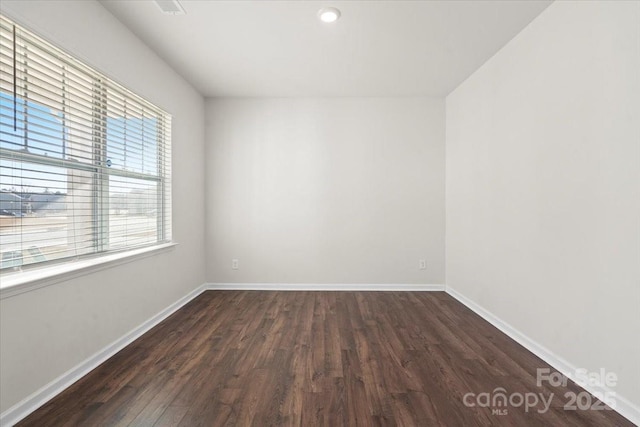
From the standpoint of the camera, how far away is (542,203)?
2.23 meters

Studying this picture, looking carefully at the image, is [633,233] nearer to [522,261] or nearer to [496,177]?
[522,261]

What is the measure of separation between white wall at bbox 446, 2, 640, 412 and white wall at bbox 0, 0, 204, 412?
334cm

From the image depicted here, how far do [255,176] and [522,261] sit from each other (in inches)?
125

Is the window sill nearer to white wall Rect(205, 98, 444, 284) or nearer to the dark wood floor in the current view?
the dark wood floor

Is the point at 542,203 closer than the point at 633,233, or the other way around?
the point at 633,233

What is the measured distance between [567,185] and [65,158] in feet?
11.2

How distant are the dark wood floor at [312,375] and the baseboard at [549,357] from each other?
0.19 ft

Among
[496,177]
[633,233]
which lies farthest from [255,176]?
[633,233]

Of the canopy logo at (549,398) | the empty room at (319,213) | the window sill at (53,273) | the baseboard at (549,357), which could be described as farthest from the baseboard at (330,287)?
the canopy logo at (549,398)

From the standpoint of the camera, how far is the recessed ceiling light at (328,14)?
7.18 ft

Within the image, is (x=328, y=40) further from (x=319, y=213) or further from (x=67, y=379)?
(x=67, y=379)

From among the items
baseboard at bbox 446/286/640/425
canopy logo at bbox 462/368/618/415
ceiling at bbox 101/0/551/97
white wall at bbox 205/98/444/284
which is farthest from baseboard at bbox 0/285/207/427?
baseboard at bbox 446/286/640/425

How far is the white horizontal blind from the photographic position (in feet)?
5.18

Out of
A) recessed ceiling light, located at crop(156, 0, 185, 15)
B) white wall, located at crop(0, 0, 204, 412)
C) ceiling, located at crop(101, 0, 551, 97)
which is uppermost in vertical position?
ceiling, located at crop(101, 0, 551, 97)
